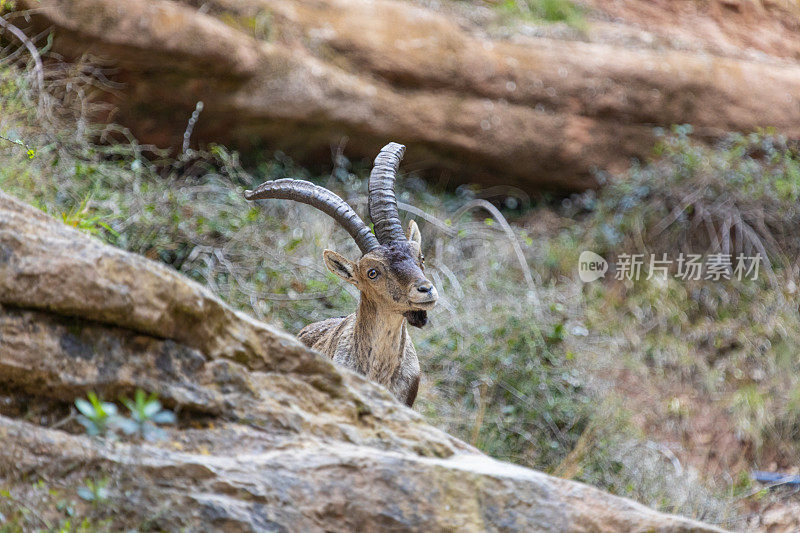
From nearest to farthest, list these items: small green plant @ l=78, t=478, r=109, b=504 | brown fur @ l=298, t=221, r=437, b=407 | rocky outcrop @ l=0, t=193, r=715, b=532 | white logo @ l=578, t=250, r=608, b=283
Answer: small green plant @ l=78, t=478, r=109, b=504
rocky outcrop @ l=0, t=193, r=715, b=532
brown fur @ l=298, t=221, r=437, b=407
white logo @ l=578, t=250, r=608, b=283

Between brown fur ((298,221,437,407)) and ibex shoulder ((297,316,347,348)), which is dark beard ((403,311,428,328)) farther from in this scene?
ibex shoulder ((297,316,347,348))

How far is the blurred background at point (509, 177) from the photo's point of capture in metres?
8.00

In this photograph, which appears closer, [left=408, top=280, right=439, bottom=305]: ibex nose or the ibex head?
[left=408, top=280, right=439, bottom=305]: ibex nose

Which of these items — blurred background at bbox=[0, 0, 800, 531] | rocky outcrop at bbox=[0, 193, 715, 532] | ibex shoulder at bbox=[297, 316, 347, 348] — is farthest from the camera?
blurred background at bbox=[0, 0, 800, 531]

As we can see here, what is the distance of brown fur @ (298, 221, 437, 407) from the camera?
209 inches

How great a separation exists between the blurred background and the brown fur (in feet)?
5.99

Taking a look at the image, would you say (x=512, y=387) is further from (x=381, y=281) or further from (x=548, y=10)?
(x=548, y=10)

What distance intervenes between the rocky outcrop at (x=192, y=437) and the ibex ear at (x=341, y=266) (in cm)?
233

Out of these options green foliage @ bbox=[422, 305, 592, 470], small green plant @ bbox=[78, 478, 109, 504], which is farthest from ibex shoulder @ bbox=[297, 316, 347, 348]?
small green plant @ bbox=[78, 478, 109, 504]

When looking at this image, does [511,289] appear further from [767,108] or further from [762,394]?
[767,108]

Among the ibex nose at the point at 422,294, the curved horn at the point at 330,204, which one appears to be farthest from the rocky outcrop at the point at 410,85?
the ibex nose at the point at 422,294

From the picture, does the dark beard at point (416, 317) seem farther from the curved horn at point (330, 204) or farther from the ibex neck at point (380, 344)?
the curved horn at point (330, 204)

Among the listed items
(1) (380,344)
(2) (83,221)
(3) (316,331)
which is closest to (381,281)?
(1) (380,344)

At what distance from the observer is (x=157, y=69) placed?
31.3 ft
